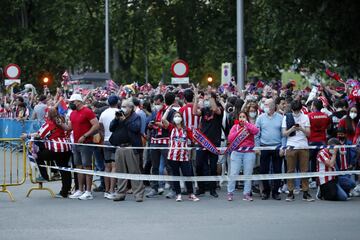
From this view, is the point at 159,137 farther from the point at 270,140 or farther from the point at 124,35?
the point at 124,35

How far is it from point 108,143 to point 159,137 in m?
0.95

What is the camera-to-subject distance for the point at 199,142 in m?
18.0

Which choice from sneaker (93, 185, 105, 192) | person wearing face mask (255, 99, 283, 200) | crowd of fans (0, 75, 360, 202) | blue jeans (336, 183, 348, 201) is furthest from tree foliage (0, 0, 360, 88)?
blue jeans (336, 183, 348, 201)

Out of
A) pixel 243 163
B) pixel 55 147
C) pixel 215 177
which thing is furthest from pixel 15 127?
pixel 243 163

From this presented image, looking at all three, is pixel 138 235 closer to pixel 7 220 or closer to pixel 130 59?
pixel 7 220

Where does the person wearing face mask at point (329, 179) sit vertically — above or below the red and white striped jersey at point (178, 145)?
below

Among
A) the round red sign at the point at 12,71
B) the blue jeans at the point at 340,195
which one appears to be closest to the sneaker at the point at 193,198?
the blue jeans at the point at 340,195

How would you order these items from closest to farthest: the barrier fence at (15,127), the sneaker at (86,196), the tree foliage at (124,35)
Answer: the sneaker at (86,196)
the barrier fence at (15,127)
the tree foliage at (124,35)

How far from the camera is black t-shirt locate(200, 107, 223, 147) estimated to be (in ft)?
59.6

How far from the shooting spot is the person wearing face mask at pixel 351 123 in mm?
18281

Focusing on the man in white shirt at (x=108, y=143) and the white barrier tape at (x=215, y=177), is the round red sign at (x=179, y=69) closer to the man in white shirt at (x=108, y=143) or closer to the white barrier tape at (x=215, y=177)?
the man in white shirt at (x=108, y=143)

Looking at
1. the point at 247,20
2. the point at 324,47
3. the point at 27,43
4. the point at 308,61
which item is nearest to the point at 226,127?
the point at 324,47

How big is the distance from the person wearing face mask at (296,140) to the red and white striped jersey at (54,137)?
4.02 m

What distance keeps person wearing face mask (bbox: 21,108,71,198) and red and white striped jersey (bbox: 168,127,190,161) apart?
1965 mm
